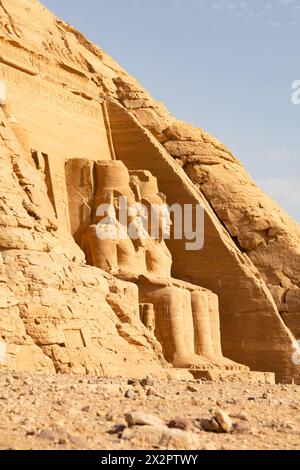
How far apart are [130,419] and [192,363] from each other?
36.5 ft

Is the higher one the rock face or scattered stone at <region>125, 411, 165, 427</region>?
the rock face

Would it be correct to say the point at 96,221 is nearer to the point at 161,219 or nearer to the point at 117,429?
the point at 161,219

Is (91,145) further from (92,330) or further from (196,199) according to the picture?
(92,330)

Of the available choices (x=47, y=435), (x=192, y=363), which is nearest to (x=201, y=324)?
(x=192, y=363)

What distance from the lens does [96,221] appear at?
19203 mm

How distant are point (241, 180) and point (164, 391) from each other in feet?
47.9

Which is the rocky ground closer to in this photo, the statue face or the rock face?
the rock face

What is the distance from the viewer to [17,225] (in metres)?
13.4

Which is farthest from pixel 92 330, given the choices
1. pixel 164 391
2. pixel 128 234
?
pixel 128 234

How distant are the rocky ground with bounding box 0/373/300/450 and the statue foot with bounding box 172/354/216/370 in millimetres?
8011

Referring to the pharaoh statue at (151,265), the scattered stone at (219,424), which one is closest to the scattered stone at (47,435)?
the scattered stone at (219,424)

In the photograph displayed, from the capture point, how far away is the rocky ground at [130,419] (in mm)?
6453

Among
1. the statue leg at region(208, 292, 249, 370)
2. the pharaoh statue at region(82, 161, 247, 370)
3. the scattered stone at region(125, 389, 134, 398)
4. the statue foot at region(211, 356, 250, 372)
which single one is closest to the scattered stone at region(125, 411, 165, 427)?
the scattered stone at region(125, 389, 134, 398)

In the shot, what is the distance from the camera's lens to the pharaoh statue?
18.3 metres
